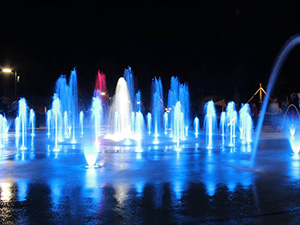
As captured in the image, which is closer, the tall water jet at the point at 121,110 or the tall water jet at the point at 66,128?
the tall water jet at the point at 66,128

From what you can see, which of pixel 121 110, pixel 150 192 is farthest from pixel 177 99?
pixel 150 192

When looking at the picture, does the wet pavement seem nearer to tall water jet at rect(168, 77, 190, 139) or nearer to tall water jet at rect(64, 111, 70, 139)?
tall water jet at rect(64, 111, 70, 139)

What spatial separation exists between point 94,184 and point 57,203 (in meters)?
1.53

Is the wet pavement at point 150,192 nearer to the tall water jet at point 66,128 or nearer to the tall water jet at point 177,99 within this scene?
the tall water jet at point 66,128

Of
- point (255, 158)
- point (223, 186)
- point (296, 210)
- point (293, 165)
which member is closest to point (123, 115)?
point (255, 158)

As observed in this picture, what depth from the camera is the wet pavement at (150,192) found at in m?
4.85

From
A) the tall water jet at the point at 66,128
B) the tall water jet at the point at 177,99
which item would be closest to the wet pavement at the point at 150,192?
the tall water jet at the point at 66,128

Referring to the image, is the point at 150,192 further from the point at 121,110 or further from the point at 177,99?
the point at 177,99

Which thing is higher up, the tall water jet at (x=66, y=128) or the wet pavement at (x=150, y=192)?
the tall water jet at (x=66, y=128)

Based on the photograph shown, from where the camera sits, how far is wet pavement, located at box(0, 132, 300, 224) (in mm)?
4852

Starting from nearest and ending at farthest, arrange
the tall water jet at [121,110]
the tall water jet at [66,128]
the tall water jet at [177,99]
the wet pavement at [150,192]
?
the wet pavement at [150,192], the tall water jet at [66,128], the tall water jet at [121,110], the tall water jet at [177,99]

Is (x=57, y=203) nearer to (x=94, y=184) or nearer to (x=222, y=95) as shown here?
(x=94, y=184)

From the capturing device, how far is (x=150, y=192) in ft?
20.8

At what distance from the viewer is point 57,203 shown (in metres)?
5.57
